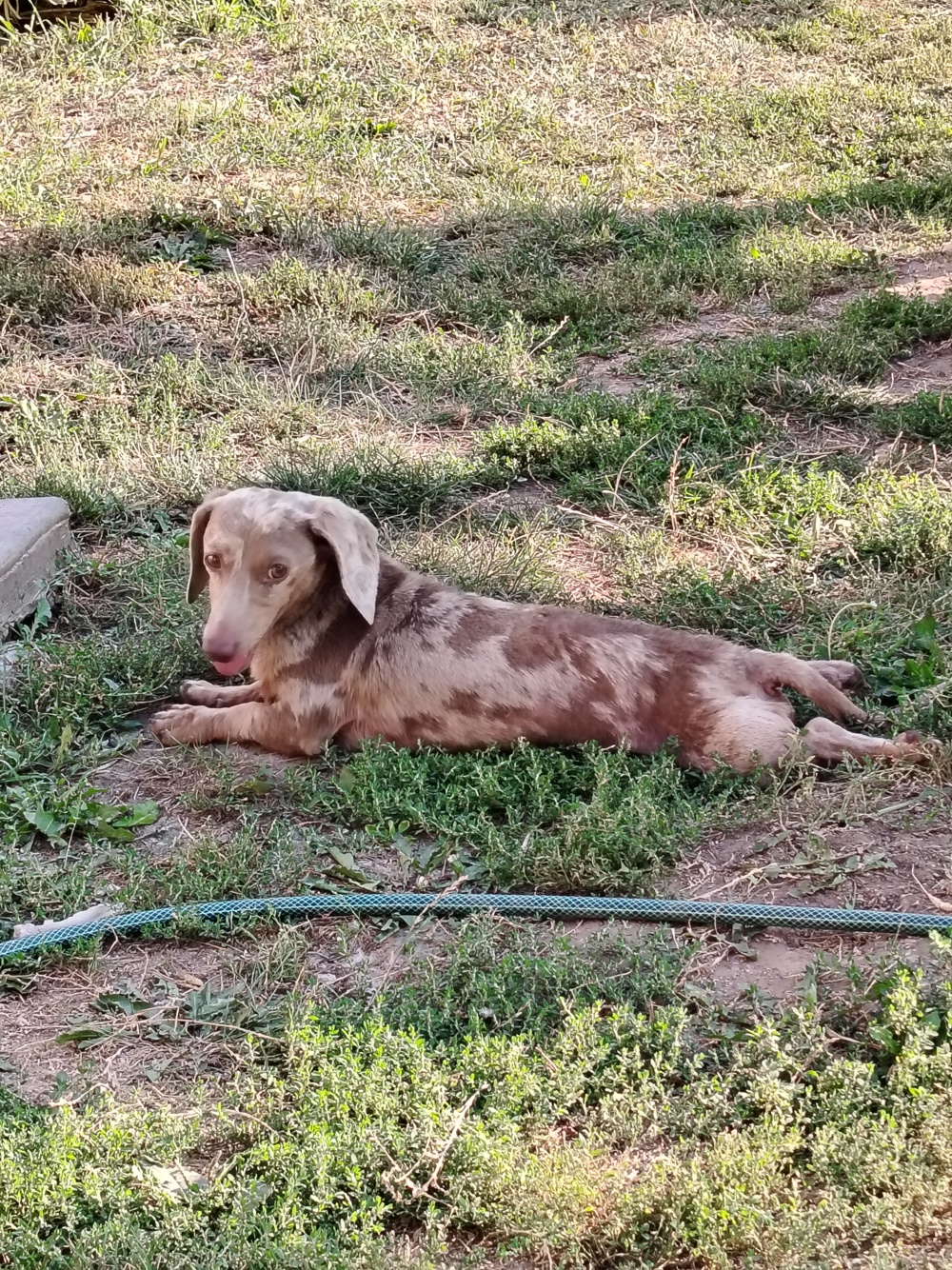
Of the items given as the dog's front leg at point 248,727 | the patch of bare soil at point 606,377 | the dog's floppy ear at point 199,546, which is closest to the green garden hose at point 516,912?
the dog's front leg at point 248,727

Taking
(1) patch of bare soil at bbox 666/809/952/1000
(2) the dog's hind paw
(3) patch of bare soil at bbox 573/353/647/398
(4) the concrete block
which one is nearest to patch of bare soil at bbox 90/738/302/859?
(2) the dog's hind paw

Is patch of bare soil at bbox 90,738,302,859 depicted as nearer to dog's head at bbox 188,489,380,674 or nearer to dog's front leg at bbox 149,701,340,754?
dog's front leg at bbox 149,701,340,754

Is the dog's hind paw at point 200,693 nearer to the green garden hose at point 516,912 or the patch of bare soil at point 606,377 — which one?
the green garden hose at point 516,912

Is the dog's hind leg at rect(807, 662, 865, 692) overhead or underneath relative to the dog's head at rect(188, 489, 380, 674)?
underneath

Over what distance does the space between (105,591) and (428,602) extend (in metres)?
1.75

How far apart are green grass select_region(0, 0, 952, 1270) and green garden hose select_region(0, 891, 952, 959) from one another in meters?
0.07

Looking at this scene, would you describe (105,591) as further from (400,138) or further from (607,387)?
(400,138)

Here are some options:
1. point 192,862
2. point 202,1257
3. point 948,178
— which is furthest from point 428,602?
point 948,178

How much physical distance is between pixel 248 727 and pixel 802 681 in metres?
1.86

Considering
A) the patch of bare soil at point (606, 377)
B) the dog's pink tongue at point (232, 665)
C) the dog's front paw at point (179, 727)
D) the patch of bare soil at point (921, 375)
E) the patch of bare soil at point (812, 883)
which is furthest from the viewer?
the patch of bare soil at point (606, 377)

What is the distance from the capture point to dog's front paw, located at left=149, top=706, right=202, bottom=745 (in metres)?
4.44

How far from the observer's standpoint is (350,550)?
4.20 meters

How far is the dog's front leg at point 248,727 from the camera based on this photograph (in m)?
4.33

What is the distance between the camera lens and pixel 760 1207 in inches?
99.2
